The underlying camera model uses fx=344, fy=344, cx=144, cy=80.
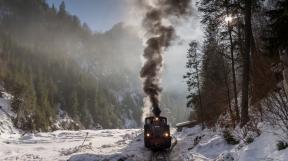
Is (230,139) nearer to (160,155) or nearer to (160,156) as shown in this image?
(160,156)

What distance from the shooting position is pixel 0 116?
88.4 metres

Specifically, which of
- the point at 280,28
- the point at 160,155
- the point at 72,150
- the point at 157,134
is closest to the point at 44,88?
the point at 72,150

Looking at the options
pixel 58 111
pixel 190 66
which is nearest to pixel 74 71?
Result: pixel 58 111

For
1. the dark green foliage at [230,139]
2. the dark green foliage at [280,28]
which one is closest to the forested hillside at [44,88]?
the dark green foliage at [230,139]

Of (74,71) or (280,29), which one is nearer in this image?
(280,29)

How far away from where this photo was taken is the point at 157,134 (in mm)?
26859

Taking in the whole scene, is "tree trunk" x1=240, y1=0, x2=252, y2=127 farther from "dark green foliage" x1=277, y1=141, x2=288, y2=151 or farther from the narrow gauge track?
"dark green foliage" x1=277, y1=141, x2=288, y2=151

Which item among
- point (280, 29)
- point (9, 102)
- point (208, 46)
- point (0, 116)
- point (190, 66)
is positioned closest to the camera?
point (280, 29)

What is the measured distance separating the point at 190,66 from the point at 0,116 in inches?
2357

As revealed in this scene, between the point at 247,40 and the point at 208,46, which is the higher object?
the point at 208,46

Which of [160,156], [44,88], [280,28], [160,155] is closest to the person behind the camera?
[280,28]

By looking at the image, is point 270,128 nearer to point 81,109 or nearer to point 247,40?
point 247,40

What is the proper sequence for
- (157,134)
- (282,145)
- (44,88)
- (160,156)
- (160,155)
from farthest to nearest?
1. (44,88)
2. (157,134)
3. (160,155)
4. (160,156)
5. (282,145)

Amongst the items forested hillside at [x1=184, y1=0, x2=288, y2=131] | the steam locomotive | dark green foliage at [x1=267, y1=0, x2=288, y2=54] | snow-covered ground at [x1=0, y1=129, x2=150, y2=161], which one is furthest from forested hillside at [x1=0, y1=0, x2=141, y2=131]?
dark green foliage at [x1=267, y1=0, x2=288, y2=54]
